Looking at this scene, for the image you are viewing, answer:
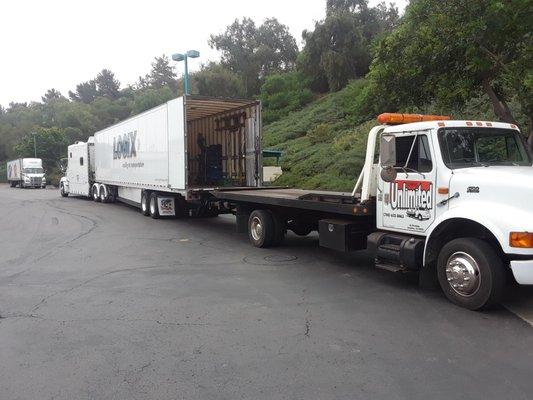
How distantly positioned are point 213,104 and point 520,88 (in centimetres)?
825

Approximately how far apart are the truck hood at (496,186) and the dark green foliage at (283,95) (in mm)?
43474

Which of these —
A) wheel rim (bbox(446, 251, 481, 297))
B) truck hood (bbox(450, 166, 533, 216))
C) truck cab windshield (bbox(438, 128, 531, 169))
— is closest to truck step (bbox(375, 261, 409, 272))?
wheel rim (bbox(446, 251, 481, 297))

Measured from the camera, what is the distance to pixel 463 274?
A: 19.9 feet

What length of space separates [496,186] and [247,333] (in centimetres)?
328

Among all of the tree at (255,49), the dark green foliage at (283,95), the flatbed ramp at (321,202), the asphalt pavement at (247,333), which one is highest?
the tree at (255,49)

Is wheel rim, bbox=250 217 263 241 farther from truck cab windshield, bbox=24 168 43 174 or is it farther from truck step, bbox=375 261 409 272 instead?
truck cab windshield, bbox=24 168 43 174

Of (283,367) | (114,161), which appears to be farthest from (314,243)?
(114,161)

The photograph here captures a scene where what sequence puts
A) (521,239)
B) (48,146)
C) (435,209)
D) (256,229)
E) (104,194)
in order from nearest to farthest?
(521,239) → (435,209) → (256,229) → (104,194) → (48,146)

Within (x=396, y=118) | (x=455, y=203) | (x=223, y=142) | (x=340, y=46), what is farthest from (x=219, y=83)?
(x=455, y=203)

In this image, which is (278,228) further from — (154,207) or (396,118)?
(154,207)

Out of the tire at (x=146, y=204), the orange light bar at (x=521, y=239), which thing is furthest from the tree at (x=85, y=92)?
the orange light bar at (x=521, y=239)

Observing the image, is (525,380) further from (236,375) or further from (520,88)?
(520,88)

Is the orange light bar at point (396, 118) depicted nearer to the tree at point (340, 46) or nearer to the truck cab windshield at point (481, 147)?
the truck cab windshield at point (481, 147)

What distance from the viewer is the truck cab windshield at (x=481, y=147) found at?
6.59 m
